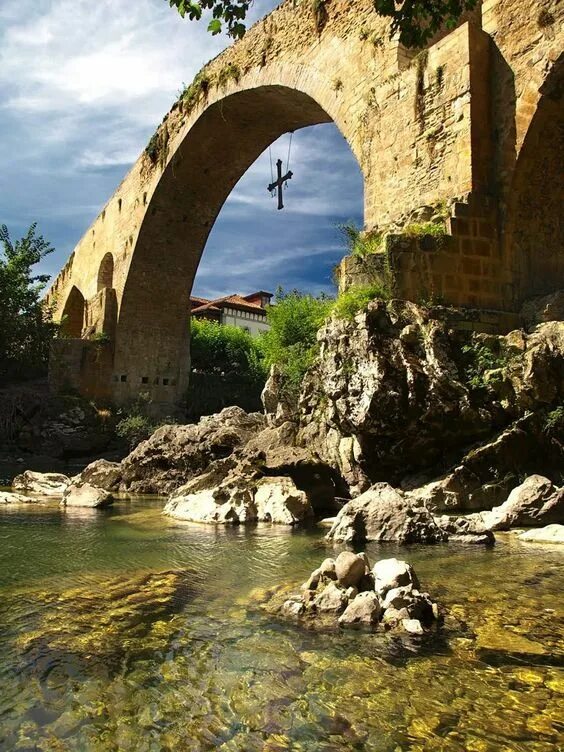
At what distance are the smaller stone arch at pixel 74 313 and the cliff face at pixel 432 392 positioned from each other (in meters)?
20.5

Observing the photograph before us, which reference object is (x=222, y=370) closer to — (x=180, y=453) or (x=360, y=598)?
(x=180, y=453)

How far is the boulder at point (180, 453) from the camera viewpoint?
1055cm

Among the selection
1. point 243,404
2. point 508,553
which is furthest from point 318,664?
point 243,404

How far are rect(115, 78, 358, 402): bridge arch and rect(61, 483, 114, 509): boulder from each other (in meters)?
8.67

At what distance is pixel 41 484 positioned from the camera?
34.8 ft

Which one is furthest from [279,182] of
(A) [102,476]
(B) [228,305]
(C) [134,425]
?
(B) [228,305]

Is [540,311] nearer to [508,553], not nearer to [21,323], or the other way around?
[508,553]

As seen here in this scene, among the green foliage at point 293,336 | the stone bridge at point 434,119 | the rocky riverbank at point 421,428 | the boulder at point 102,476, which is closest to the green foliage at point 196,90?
the stone bridge at point 434,119

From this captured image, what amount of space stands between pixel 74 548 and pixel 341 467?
331cm

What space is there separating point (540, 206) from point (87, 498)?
22.2 feet

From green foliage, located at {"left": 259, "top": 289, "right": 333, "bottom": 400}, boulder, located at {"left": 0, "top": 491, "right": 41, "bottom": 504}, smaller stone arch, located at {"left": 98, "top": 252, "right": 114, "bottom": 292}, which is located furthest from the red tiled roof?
boulder, located at {"left": 0, "top": 491, "right": 41, "bottom": 504}

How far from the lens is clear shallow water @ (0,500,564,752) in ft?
6.14

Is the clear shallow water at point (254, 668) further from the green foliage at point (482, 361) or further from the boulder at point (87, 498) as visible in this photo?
the boulder at point (87, 498)

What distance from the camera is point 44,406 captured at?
18.0m
